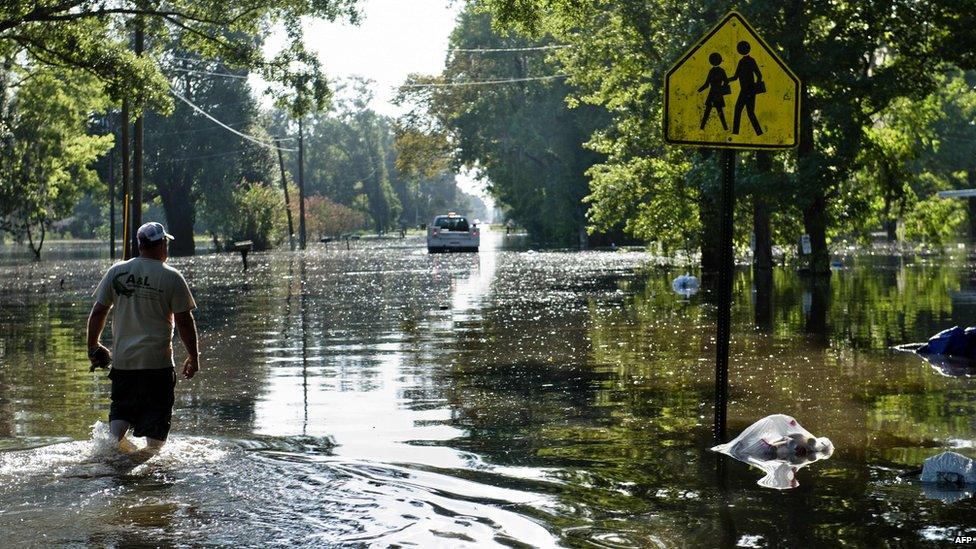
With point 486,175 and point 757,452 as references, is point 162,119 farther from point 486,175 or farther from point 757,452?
point 757,452

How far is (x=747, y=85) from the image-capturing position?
9258 millimetres

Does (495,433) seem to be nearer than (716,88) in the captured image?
No

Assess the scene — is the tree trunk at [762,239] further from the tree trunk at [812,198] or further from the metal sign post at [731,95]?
the metal sign post at [731,95]

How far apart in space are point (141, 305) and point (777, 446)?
14.1 feet

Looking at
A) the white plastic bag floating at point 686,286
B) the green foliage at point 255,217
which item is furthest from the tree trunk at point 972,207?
the white plastic bag floating at point 686,286

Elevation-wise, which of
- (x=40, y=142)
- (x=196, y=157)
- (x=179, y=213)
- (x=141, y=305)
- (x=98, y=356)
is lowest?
(x=98, y=356)

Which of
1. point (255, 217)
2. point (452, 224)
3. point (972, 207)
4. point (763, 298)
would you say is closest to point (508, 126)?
point (452, 224)

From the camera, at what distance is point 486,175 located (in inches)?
3465

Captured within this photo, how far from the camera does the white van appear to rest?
7050cm

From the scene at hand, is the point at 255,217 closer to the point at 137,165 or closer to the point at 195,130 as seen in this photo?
the point at 195,130

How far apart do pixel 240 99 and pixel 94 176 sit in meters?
20.9

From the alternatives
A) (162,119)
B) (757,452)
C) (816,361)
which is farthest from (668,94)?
(162,119)

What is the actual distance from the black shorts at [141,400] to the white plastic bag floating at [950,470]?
16.0 feet

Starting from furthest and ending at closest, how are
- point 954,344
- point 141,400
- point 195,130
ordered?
point 195,130
point 954,344
point 141,400
